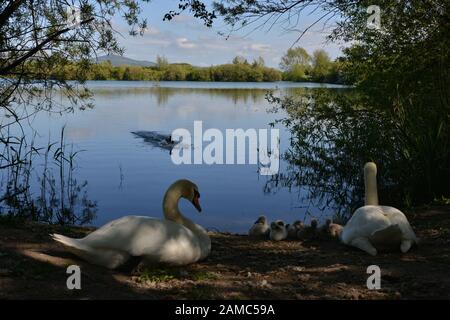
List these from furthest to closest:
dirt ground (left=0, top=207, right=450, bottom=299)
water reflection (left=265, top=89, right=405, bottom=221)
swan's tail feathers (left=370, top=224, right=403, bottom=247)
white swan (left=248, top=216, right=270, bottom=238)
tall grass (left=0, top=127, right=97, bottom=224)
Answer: water reflection (left=265, top=89, right=405, bottom=221), tall grass (left=0, top=127, right=97, bottom=224), white swan (left=248, top=216, right=270, bottom=238), swan's tail feathers (left=370, top=224, right=403, bottom=247), dirt ground (left=0, top=207, right=450, bottom=299)

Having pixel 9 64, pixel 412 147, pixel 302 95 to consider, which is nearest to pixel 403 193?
pixel 412 147

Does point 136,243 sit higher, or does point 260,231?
point 136,243

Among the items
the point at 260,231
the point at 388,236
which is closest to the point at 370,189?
the point at 388,236

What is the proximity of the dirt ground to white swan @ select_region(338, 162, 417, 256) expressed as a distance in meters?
0.13

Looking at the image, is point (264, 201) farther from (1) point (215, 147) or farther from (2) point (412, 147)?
(1) point (215, 147)

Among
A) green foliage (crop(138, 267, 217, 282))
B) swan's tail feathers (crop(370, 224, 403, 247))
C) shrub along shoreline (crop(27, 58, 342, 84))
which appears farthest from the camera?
shrub along shoreline (crop(27, 58, 342, 84))

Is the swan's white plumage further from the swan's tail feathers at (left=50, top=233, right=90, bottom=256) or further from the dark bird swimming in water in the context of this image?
the dark bird swimming in water

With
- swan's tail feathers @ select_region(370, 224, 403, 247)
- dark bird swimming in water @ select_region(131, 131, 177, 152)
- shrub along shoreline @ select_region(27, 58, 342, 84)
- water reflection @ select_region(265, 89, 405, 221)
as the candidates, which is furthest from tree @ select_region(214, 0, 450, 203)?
shrub along shoreline @ select_region(27, 58, 342, 84)

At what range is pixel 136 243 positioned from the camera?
579 centimetres

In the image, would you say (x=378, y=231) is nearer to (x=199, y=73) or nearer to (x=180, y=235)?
(x=180, y=235)

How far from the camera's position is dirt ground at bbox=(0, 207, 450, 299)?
16.5ft

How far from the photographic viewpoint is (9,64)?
1093 centimetres

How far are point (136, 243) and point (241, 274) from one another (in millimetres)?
1201

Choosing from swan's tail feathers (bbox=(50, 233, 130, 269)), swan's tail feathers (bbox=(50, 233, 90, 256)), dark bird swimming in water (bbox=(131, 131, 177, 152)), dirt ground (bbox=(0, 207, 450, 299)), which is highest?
dark bird swimming in water (bbox=(131, 131, 177, 152))
